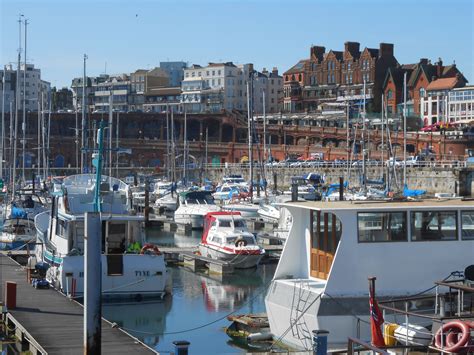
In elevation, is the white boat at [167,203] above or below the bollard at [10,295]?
above

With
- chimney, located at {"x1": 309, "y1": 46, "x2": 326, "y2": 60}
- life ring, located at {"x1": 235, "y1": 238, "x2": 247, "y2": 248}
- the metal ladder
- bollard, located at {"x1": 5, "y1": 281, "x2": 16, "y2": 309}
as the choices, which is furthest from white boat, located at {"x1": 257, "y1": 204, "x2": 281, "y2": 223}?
chimney, located at {"x1": 309, "y1": 46, "x2": 326, "y2": 60}

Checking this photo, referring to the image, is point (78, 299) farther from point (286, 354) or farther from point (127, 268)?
point (286, 354)

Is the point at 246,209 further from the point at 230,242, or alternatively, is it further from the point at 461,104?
the point at 461,104

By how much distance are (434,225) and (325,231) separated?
2244 mm

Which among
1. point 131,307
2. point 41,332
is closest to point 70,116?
point 131,307

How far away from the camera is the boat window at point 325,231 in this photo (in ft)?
66.7

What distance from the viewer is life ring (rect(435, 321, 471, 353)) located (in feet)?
49.5

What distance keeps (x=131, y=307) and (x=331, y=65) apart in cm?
11647

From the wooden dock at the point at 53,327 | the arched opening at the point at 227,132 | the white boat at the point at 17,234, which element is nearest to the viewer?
the wooden dock at the point at 53,327

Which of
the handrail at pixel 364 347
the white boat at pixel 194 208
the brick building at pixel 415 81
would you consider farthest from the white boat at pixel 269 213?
the brick building at pixel 415 81

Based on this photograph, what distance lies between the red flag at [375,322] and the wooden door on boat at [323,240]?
2768mm

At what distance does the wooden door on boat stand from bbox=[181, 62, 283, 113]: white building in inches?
5127

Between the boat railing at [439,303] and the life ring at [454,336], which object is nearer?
the life ring at [454,336]

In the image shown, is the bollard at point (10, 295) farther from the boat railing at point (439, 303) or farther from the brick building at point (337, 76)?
the brick building at point (337, 76)
